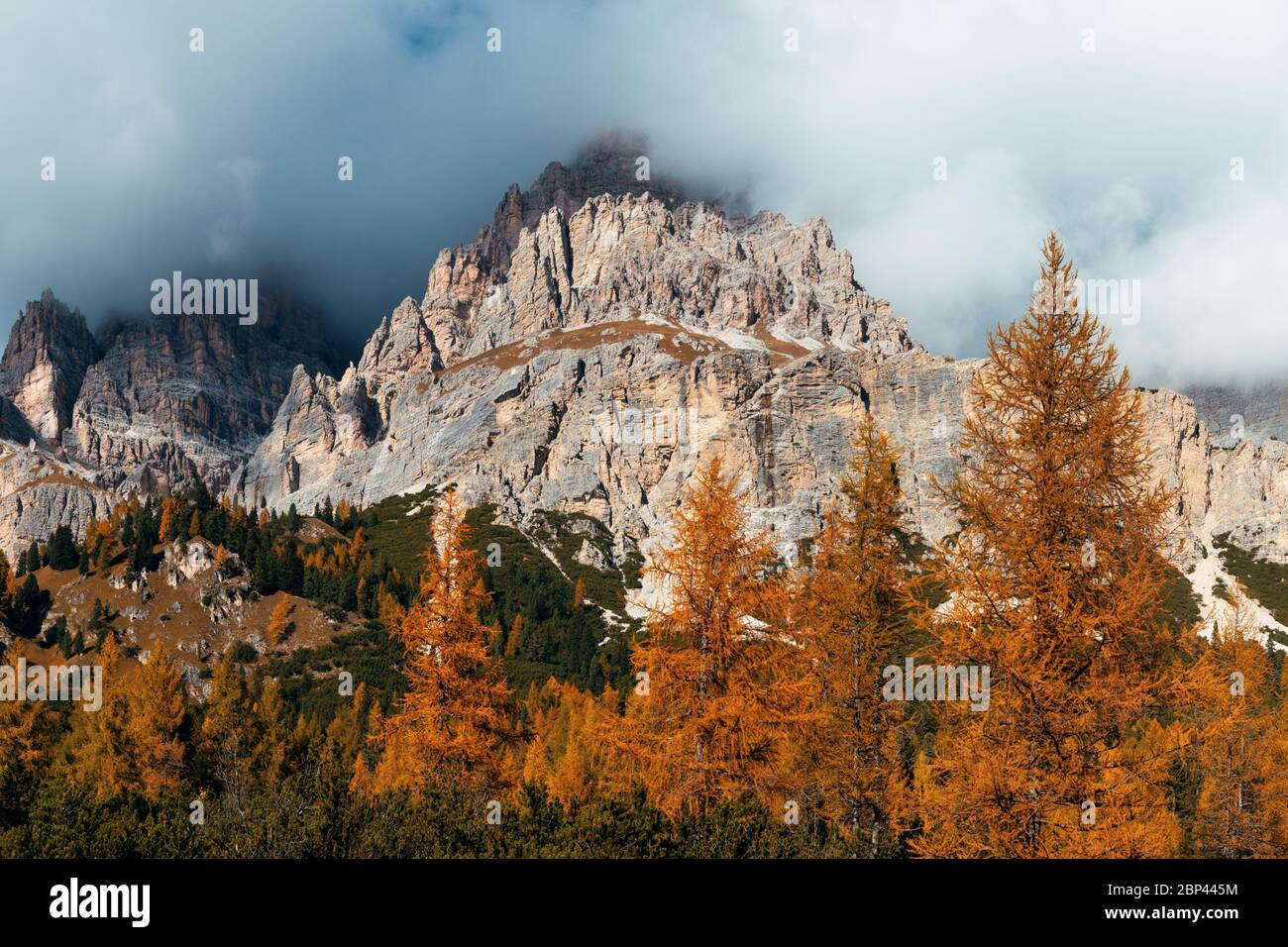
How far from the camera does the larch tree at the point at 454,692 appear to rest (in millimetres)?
23547

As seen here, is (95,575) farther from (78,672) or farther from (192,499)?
(78,672)

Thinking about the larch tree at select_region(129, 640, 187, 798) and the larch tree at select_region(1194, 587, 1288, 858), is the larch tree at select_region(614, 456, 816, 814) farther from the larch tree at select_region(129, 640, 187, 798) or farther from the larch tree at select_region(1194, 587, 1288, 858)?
the larch tree at select_region(129, 640, 187, 798)

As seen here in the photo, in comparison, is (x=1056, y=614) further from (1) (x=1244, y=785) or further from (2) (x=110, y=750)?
(2) (x=110, y=750)

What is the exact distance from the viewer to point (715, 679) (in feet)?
61.8

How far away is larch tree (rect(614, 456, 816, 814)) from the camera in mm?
18016

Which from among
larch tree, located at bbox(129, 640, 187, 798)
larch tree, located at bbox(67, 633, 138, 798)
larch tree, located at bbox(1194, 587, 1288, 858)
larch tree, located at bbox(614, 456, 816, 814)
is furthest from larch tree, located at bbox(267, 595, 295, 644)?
larch tree, located at bbox(1194, 587, 1288, 858)

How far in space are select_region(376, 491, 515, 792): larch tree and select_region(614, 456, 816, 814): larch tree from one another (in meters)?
6.21

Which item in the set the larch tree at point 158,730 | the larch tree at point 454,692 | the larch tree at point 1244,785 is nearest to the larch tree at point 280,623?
the larch tree at point 158,730

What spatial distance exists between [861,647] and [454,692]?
1177cm

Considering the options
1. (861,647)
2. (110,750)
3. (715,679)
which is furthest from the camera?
(110,750)

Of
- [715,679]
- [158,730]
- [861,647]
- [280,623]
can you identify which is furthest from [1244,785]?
[280,623]

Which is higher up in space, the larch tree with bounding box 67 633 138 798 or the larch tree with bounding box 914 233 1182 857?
the larch tree with bounding box 914 233 1182 857

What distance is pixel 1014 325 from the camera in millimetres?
15375
